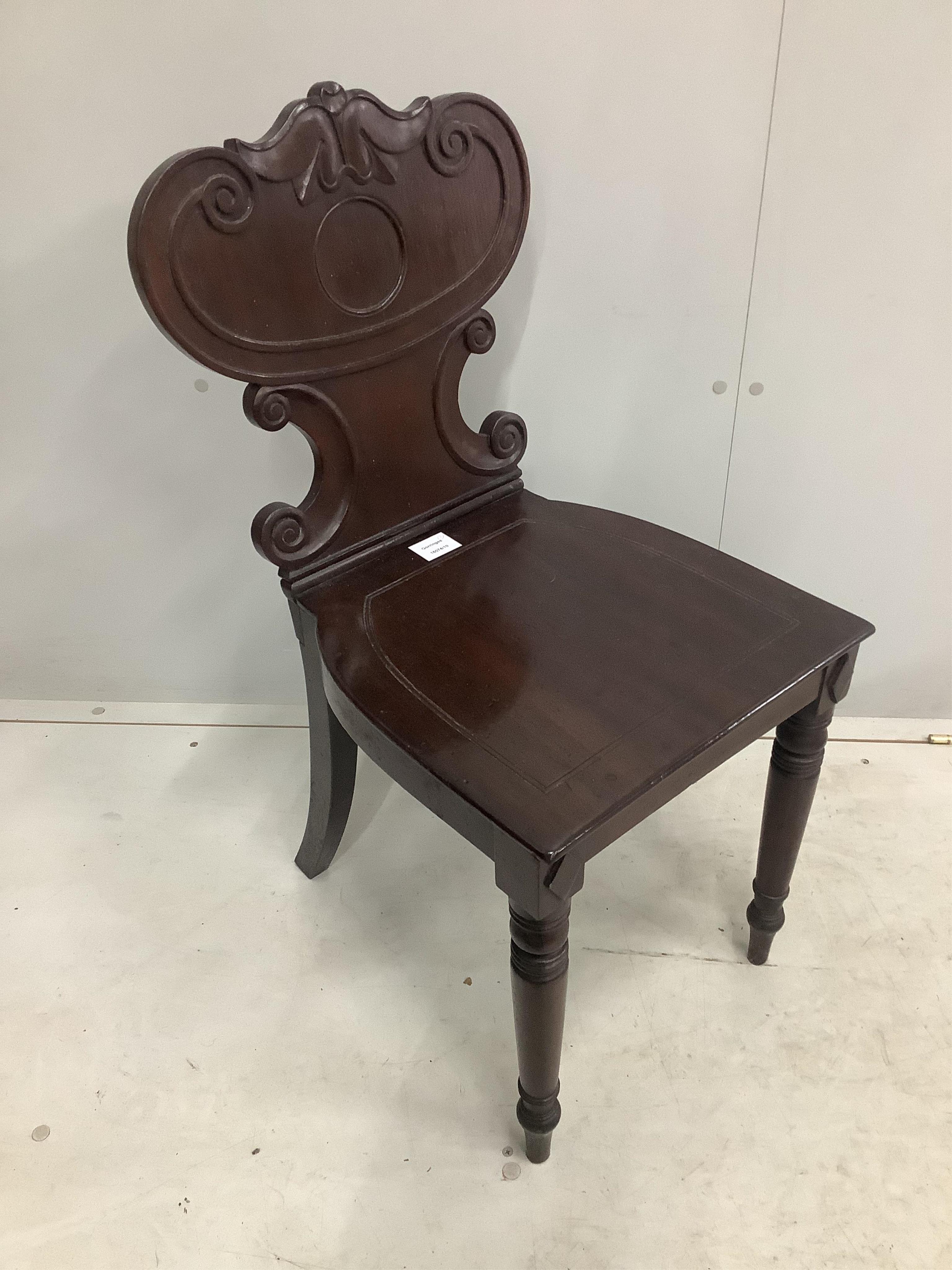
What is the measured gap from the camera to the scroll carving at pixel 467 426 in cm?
118

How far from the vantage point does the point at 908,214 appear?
4.02 feet

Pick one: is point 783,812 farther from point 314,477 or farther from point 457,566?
point 314,477

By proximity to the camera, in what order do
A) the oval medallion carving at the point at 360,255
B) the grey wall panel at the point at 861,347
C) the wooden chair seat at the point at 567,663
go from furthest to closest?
the grey wall panel at the point at 861,347 → the oval medallion carving at the point at 360,255 → the wooden chair seat at the point at 567,663

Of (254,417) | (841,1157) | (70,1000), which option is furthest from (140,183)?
(841,1157)

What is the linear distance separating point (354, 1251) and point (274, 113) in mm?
1383

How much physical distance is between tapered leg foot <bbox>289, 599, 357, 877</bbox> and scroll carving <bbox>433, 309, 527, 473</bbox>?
307 millimetres

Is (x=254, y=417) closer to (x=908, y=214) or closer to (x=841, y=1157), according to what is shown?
(x=908, y=214)

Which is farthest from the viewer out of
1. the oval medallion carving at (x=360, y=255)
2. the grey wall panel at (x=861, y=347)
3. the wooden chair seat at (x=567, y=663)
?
the grey wall panel at (x=861, y=347)

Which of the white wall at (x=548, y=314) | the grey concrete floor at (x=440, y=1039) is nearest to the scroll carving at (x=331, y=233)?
the white wall at (x=548, y=314)

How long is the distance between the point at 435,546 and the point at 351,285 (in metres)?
0.33

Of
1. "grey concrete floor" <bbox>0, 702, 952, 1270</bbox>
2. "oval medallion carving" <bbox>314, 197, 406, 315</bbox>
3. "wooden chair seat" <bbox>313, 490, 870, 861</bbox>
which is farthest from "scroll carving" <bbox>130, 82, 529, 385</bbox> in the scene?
"grey concrete floor" <bbox>0, 702, 952, 1270</bbox>

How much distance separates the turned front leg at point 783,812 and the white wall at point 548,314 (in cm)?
53

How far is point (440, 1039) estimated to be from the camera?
1.22 meters

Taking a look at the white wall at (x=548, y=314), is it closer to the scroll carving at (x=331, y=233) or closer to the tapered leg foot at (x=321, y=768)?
the scroll carving at (x=331, y=233)
